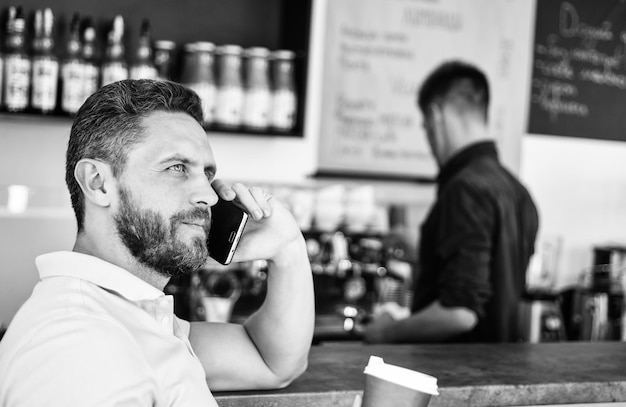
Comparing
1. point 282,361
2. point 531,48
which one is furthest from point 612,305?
point 282,361

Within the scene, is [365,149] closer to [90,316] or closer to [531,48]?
[531,48]

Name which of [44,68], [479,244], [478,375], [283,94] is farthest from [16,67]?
[478,375]

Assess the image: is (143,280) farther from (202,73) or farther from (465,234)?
(202,73)

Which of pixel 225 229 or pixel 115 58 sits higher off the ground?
pixel 115 58

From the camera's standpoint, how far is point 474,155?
2.90m

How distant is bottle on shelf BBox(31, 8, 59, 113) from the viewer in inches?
121

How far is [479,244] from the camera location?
2.66 metres

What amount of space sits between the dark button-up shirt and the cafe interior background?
2.77ft

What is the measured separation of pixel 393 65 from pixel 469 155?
124cm

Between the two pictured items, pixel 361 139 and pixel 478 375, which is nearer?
pixel 478 375

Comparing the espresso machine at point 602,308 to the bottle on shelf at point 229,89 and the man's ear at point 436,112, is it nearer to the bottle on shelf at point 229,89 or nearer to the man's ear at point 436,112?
the man's ear at point 436,112

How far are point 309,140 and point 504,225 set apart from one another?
1.39 m

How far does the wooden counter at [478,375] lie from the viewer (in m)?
1.56

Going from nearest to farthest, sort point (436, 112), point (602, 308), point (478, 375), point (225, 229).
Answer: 1. point (225, 229)
2. point (478, 375)
3. point (436, 112)
4. point (602, 308)
